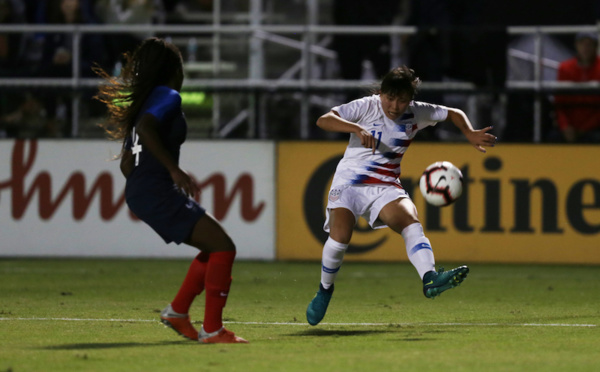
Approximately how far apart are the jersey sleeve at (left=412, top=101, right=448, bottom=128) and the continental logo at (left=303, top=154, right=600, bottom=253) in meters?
5.80

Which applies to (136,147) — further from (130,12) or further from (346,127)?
(130,12)

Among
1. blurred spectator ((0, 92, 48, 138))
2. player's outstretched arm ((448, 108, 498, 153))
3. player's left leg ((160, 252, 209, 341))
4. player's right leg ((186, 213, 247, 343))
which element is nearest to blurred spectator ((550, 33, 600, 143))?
player's outstretched arm ((448, 108, 498, 153))

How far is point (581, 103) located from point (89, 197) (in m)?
6.14

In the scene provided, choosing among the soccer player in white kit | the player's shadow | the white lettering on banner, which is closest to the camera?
the player's shadow

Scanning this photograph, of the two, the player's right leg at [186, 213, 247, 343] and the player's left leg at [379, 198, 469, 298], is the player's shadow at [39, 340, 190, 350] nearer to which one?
the player's right leg at [186, 213, 247, 343]

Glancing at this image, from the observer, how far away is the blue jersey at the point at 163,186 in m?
7.27

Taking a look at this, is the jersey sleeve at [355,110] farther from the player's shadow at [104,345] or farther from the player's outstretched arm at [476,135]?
the player's shadow at [104,345]

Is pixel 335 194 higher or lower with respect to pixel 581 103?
lower

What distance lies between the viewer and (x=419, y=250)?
27.4 feet

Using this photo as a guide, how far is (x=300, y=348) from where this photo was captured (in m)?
7.16

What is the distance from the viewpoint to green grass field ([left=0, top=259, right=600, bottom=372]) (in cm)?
657

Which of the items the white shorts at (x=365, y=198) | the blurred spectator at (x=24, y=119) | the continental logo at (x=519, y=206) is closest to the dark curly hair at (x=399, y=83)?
the white shorts at (x=365, y=198)

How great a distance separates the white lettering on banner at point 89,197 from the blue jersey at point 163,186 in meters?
7.65

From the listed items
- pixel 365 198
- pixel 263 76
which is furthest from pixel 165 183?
pixel 263 76
